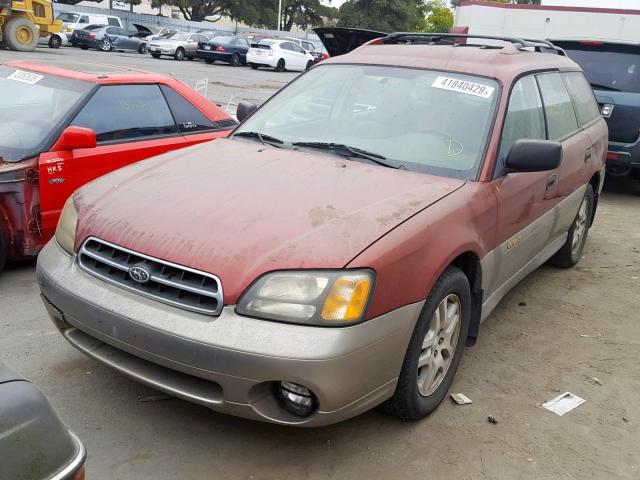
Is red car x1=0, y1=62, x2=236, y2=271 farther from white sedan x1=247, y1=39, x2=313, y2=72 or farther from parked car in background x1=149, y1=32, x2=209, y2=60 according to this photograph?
parked car in background x1=149, y1=32, x2=209, y2=60

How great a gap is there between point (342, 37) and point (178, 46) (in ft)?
87.6

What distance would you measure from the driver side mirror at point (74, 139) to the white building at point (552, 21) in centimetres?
2891

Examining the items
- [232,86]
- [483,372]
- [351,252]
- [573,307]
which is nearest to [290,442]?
[351,252]

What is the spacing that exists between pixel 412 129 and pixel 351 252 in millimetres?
1252

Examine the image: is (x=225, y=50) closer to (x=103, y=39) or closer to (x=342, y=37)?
(x=103, y=39)

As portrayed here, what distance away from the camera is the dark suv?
7.58 meters

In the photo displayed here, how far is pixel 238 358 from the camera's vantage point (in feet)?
7.60

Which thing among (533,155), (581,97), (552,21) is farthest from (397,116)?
(552,21)

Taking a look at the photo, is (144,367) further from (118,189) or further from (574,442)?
(574,442)

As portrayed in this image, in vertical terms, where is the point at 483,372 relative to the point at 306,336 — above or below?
below

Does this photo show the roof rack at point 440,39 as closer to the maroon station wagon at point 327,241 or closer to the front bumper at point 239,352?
the maroon station wagon at point 327,241

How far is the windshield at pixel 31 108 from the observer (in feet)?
14.6

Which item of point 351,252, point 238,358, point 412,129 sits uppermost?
point 412,129

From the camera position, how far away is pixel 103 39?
3123cm
